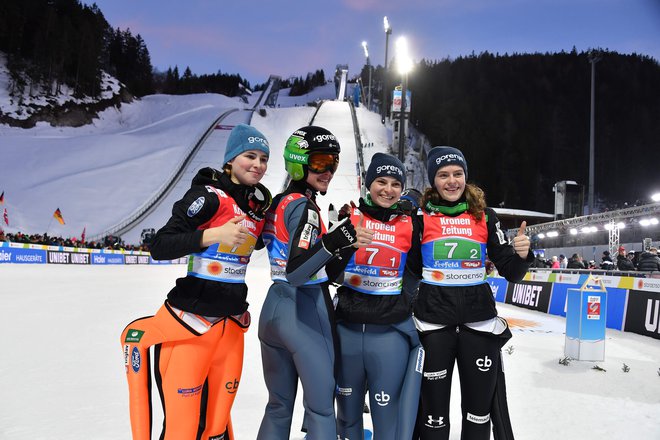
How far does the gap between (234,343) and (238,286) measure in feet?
1.06

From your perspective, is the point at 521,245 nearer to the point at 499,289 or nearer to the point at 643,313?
the point at 643,313

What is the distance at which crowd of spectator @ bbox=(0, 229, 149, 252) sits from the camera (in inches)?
835

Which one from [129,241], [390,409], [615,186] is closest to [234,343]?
[390,409]

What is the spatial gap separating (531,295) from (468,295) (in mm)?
11354

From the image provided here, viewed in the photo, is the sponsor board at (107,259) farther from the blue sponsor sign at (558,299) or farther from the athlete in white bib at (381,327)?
the athlete in white bib at (381,327)

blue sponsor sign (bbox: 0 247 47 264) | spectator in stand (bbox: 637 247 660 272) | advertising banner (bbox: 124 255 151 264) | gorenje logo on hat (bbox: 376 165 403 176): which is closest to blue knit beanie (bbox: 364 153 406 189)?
gorenje logo on hat (bbox: 376 165 403 176)

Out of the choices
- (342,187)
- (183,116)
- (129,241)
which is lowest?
(129,241)

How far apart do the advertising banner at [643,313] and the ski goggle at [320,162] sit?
8785 millimetres

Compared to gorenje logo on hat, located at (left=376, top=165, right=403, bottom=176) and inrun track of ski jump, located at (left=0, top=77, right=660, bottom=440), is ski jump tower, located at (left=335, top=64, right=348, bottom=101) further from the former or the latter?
gorenje logo on hat, located at (left=376, top=165, right=403, bottom=176)

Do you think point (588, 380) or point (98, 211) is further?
point (98, 211)

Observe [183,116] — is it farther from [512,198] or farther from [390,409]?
[390,409]

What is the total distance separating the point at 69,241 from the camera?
81.0ft

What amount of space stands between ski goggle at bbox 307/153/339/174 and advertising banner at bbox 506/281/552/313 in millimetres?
11247

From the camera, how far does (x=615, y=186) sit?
72.5 metres
